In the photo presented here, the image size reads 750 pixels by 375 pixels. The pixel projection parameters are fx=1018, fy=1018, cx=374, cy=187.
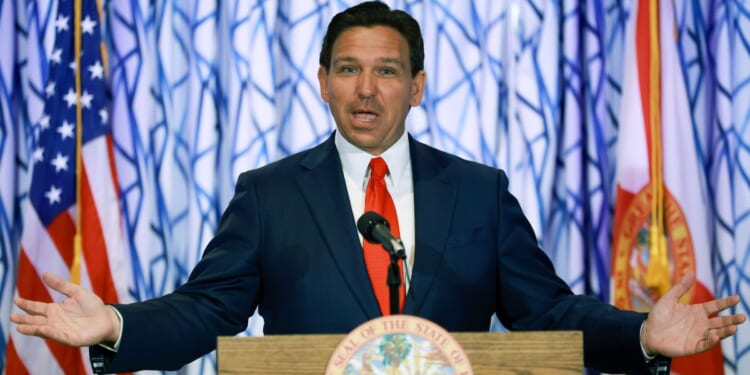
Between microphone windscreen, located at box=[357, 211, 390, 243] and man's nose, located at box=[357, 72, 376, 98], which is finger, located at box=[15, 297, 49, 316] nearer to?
microphone windscreen, located at box=[357, 211, 390, 243]

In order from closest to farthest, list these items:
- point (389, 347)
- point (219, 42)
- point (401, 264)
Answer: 1. point (389, 347)
2. point (401, 264)
3. point (219, 42)

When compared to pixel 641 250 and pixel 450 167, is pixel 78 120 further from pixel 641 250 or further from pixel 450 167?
pixel 641 250

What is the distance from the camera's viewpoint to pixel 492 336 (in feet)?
5.56

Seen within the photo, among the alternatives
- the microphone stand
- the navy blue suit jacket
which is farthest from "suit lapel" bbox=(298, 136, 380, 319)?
the microphone stand

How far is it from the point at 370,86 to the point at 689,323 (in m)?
0.92

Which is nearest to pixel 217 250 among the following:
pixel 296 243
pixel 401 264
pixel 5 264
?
pixel 296 243

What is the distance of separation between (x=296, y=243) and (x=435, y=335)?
2.51 feet

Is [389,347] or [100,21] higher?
[100,21]

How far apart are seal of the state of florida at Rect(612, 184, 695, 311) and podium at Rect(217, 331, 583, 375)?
2.03m

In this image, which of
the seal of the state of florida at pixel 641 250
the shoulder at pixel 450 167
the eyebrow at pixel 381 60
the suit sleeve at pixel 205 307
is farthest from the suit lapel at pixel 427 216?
the seal of the state of florida at pixel 641 250

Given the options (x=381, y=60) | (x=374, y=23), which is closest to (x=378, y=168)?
(x=381, y=60)

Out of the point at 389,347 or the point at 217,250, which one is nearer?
the point at 389,347

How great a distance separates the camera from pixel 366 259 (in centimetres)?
231

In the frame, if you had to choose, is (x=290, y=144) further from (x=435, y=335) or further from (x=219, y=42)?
(x=435, y=335)
